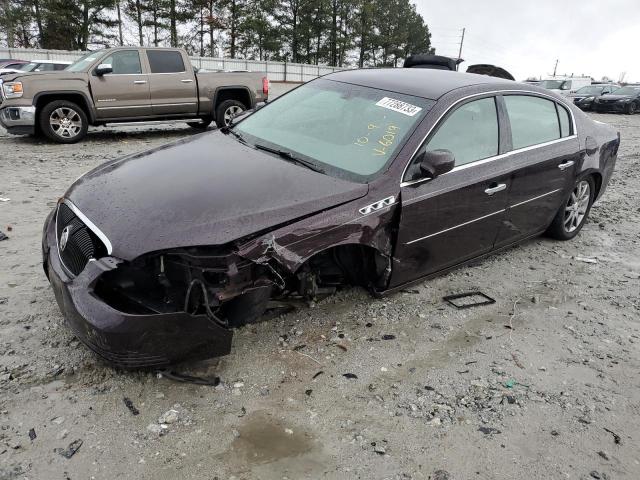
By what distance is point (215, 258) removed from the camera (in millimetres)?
2605

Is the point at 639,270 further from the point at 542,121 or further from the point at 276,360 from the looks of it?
the point at 276,360

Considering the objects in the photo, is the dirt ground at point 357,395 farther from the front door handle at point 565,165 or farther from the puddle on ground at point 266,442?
the front door handle at point 565,165

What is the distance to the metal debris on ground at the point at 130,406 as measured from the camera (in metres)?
2.53

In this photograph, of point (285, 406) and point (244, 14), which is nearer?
point (285, 406)

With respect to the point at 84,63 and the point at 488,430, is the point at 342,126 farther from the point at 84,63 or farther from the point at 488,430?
the point at 84,63

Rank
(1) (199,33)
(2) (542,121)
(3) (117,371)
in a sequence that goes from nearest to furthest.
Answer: (3) (117,371) < (2) (542,121) < (1) (199,33)

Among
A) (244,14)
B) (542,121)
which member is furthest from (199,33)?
(542,121)

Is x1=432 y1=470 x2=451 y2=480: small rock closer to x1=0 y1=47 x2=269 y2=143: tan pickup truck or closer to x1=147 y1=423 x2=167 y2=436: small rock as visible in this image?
x1=147 y1=423 x2=167 y2=436: small rock

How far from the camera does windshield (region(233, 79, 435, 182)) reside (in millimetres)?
3299

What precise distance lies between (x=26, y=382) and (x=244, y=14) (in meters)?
43.0

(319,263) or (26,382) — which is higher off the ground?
(319,263)

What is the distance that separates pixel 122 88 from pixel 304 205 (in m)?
7.73

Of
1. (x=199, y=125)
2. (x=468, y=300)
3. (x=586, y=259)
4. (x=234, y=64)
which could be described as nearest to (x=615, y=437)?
(x=468, y=300)

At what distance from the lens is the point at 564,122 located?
465 cm
